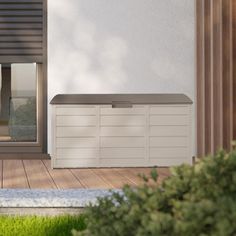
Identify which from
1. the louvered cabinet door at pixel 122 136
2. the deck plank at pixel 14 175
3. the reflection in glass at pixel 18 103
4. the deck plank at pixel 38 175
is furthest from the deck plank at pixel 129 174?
the reflection in glass at pixel 18 103

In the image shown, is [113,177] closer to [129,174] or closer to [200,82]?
[129,174]

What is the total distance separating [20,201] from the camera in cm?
409

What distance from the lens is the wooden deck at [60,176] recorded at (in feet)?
19.9

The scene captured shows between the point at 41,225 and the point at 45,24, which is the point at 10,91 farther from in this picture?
the point at 41,225

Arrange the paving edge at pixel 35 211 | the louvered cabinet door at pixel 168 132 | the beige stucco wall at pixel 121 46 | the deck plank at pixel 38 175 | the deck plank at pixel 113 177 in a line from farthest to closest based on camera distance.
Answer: the beige stucco wall at pixel 121 46 → the louvered cabinet door at pixel 168 132 → the deck plank at pixel 113 177 → the deck plank at pixel 38 175 → the paving edge at pixel 35 211

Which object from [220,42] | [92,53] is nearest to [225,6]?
[220,42]

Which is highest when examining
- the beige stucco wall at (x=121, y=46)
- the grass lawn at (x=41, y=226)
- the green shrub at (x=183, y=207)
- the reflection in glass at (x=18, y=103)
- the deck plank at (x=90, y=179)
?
the beige stucco wall at (x=121, y=46)

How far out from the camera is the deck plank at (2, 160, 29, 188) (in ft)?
20.0

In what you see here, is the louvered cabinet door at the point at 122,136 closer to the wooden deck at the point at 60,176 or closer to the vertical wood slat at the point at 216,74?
the wooden deck at the point at 60,176

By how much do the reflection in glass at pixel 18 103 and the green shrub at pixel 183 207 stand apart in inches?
265

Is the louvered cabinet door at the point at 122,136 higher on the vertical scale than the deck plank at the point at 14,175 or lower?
higher

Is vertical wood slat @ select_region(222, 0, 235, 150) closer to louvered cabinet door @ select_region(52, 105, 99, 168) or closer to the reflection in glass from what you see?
louvered cabinet door @ select_region(52, 105, 99, 168)

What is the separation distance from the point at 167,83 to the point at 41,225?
5.06 m

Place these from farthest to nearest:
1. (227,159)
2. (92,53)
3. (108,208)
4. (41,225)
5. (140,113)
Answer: (92,53)
(140,113)
(41,225)
(108,208)
(227,159)
